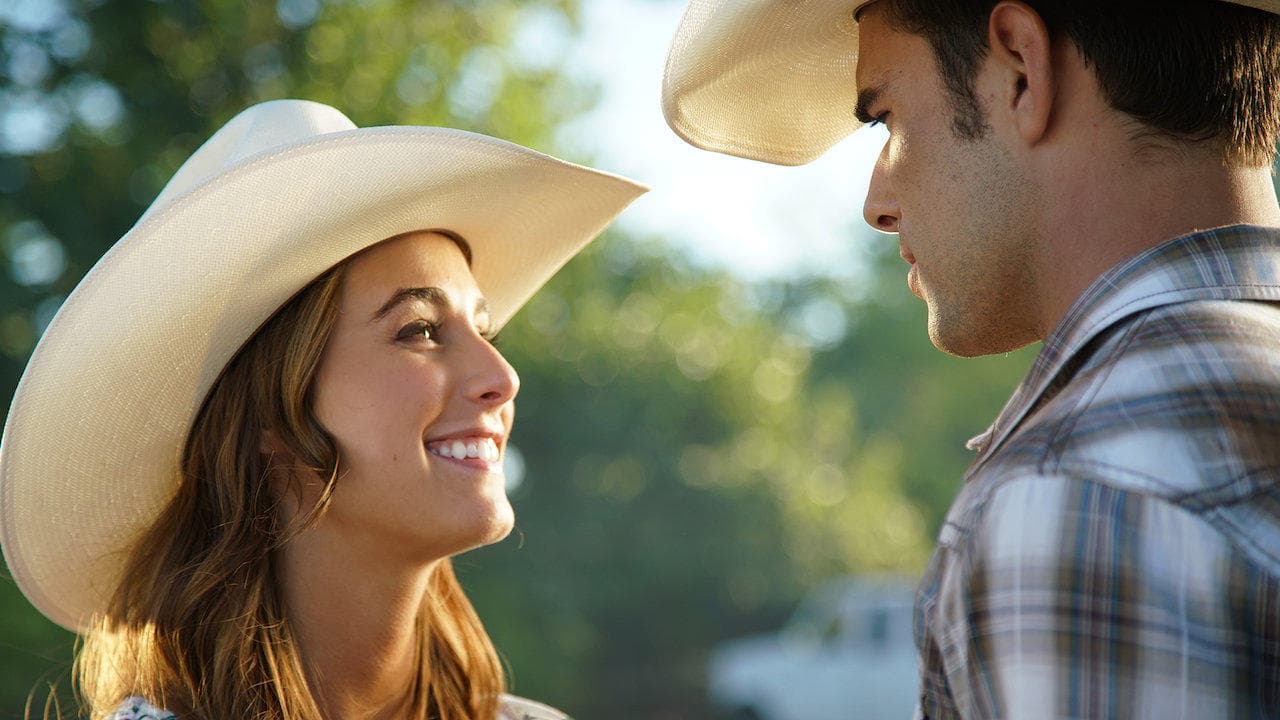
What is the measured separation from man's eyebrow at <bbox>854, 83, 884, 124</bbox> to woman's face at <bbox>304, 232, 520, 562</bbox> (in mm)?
938

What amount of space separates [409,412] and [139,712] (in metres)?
0.81

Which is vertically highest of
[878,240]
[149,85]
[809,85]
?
[878,240]

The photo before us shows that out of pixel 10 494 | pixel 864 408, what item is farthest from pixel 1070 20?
pixel 864 408

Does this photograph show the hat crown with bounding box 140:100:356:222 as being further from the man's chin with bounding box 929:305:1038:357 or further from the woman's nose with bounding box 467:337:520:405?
the man's chin with bounding box 929:305:1038:357

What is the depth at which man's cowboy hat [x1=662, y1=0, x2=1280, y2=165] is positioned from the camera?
2.50 m

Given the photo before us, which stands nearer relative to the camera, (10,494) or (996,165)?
(996,165)

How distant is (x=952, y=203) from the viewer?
196cm

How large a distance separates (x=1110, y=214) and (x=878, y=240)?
131 ft

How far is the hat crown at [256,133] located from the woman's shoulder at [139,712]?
1.09m

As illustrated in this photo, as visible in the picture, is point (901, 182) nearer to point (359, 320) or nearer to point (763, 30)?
point (763, 30)

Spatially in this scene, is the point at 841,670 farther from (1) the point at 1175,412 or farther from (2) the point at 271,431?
(1) the point at 1175,412

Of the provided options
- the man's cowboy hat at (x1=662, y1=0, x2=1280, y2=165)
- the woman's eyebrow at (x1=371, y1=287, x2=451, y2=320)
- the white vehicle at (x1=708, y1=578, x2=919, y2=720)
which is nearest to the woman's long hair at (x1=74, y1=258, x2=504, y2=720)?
the woman's eyebrow at (x1=371, y1=287, x2=451, y2=320)

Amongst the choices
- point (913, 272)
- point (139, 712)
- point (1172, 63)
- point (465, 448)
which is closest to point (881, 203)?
point (913, 272)

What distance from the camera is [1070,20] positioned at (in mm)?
1877
